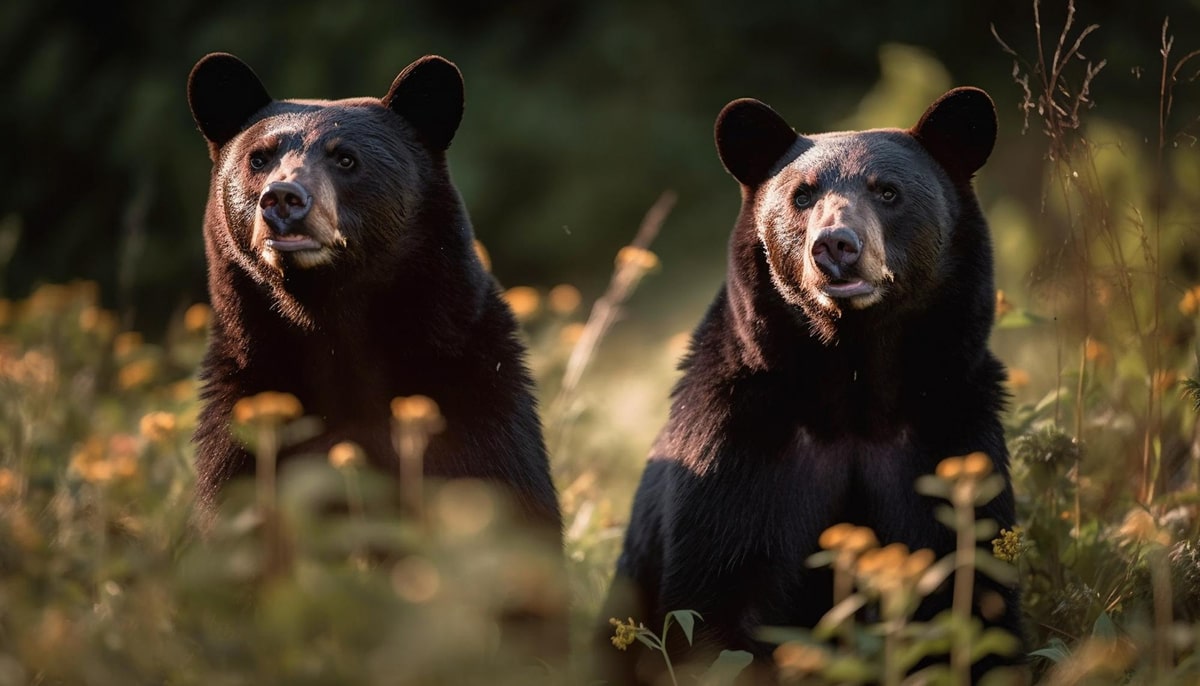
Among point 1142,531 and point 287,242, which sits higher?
point 287,242

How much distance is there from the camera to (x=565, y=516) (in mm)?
5609

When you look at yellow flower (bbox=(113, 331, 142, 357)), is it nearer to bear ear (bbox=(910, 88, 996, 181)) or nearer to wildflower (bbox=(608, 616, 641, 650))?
wildflower (bbox=(608, 616, 641, 650))

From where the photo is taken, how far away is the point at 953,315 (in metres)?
4.34

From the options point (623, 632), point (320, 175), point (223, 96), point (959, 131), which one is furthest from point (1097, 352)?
point (223, 96)

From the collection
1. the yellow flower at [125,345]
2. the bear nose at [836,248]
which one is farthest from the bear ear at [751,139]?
the yellow flower at [125,345]

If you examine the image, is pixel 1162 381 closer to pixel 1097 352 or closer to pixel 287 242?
pixel 1097 352

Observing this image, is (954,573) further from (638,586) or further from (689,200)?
(689,200)

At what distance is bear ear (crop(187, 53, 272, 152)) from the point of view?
4488 millimetres

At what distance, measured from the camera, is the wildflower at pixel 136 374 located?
561 cm

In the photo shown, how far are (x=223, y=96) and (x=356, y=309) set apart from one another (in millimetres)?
773

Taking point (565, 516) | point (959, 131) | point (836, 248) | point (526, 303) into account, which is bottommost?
point (565, 516)

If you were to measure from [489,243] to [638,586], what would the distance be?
29.3 feet

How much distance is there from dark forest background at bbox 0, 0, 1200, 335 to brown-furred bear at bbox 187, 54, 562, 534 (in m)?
6.79

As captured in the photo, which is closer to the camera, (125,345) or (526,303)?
(125,345)
